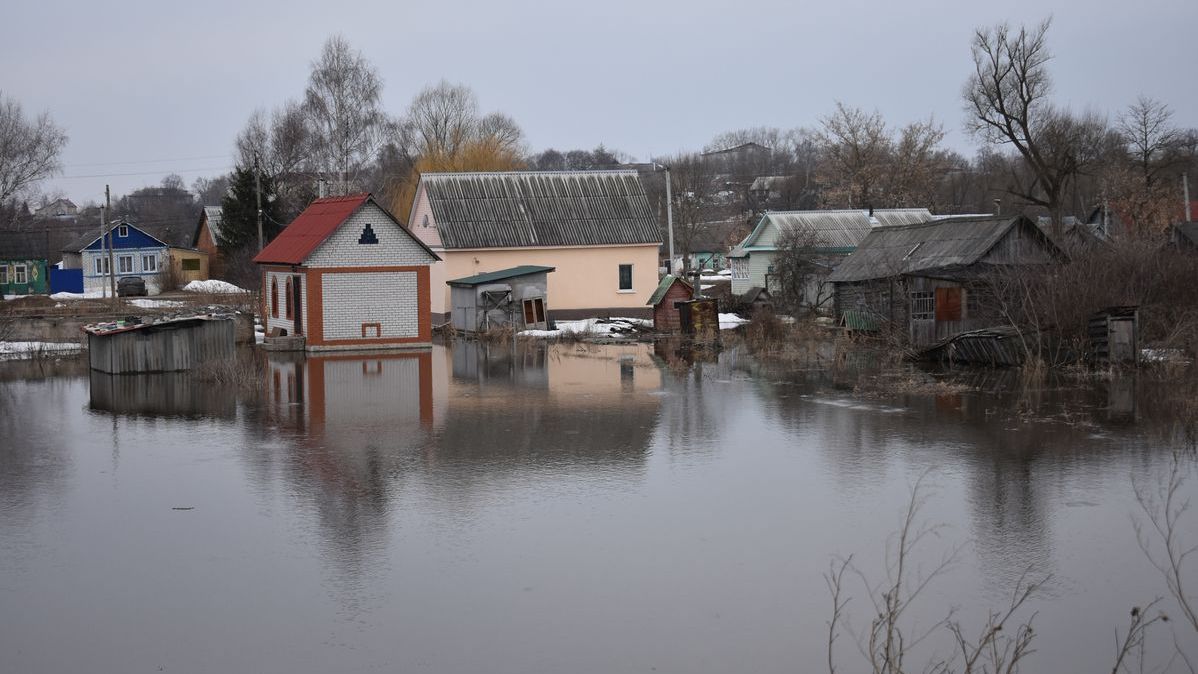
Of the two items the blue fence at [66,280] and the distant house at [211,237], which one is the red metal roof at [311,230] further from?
the blue fence at [66,280]

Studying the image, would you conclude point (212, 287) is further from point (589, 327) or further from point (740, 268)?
point (589, 327)

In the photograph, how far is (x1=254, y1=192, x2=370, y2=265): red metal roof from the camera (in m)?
30.8

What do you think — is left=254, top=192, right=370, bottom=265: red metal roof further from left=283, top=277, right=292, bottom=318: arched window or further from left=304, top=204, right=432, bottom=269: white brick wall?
left=283, top=277, right=292, bottom=318: arched window

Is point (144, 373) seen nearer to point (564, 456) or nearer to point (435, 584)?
point (564, 456)

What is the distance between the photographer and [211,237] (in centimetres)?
6950

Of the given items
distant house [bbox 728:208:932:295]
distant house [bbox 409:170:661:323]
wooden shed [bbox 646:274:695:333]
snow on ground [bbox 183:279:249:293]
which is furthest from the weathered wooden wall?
snow on ground [bbox 183:279:249:293]

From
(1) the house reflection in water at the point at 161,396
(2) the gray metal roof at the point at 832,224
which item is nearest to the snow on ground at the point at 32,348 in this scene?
(1) the house reflection in water at the point at 161,396

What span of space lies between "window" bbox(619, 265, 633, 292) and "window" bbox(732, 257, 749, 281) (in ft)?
30.1

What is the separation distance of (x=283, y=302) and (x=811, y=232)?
64.8 feet

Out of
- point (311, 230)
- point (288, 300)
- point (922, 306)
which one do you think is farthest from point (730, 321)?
point (288, 300)

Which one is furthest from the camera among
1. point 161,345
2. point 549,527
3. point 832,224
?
point 832,224

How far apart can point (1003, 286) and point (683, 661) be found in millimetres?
19341

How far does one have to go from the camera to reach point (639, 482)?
1352cm

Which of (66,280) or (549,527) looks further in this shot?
(66,280)
